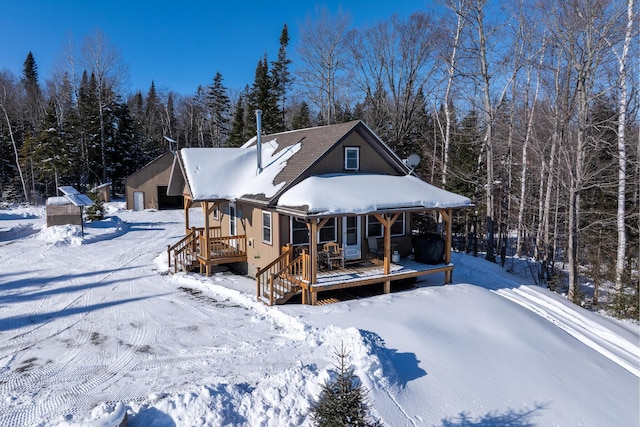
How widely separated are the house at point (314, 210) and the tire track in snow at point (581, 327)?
2673 mm

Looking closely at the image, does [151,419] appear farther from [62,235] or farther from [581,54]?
[62,235]

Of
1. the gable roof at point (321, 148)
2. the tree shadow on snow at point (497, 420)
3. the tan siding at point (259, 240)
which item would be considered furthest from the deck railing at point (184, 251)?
the tree shadow on snow at point (497, 420)

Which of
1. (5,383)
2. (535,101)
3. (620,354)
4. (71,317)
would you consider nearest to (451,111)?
(535,101)

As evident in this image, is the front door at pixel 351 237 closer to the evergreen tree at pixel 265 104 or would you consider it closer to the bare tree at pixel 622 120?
the bare tree at pixel 622 120

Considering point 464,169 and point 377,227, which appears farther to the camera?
point 464,169

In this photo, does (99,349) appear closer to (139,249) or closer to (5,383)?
(5,383)

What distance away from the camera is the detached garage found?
112ft

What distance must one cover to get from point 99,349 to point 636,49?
19.4 m

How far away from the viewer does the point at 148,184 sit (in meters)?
34.6

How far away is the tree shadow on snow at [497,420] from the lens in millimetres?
6754

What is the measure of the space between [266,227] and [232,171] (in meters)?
3.57

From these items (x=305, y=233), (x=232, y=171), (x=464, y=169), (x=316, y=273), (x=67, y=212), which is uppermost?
(x=464, y=169)

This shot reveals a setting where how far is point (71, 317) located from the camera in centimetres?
1084

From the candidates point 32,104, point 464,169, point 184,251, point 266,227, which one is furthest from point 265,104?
point 32,104
